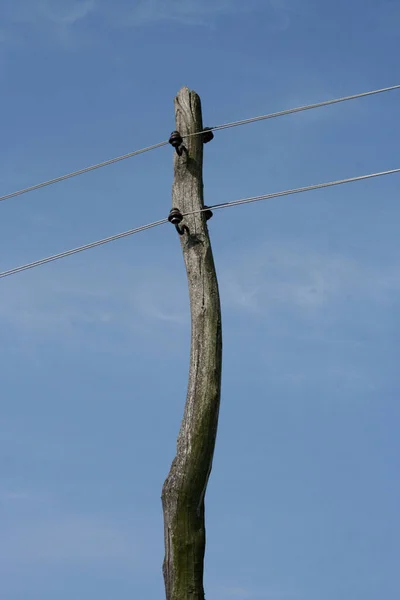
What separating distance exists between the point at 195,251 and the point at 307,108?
7.40ft

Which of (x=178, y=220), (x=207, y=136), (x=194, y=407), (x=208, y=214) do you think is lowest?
(x=194, y=407)

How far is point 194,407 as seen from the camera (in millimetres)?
7496

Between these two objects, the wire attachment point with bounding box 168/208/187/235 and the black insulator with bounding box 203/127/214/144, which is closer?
the wire attachment point with bounding box 168/208/187/235

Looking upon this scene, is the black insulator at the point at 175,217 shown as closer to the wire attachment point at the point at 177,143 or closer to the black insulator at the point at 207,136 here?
the wire attachment point at the point at 177,143

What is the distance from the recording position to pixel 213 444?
7438 millimetres

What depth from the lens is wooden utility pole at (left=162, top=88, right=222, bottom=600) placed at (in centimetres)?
712

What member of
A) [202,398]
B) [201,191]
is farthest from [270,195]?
[202,398]

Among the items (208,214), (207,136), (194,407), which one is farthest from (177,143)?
(194,407)

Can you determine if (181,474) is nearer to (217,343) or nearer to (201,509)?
(201,509)

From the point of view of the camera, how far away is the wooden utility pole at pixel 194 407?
7.12 metres

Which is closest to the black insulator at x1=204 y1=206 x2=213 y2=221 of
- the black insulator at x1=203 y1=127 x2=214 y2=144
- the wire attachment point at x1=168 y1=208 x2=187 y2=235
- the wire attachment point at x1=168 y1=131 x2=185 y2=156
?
the wire attachment point at x1=168 y1=208 x2=187 y2=235

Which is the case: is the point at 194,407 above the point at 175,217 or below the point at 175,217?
below

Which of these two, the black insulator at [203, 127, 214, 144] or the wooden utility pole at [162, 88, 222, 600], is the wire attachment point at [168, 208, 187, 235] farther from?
the black insulator at [203, 127, 214, 144]

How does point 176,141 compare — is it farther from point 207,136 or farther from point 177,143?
point 207,136
